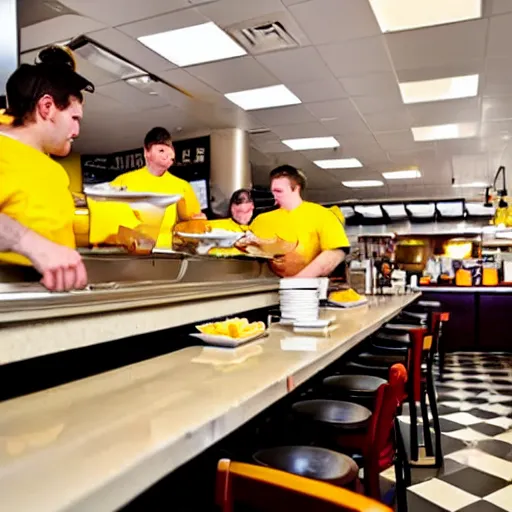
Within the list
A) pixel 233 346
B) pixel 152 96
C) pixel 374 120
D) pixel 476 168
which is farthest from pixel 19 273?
pixel 476 168

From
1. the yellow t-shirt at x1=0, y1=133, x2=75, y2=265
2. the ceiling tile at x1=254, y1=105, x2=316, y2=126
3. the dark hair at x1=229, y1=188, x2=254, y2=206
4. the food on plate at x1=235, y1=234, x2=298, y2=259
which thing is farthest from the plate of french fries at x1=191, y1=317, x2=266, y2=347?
the ceiling tile at x1=254, y1=105, x2=316, y2=126

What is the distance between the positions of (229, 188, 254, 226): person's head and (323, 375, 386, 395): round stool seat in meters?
2.70

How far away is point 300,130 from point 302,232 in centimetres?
263

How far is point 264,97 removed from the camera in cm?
555

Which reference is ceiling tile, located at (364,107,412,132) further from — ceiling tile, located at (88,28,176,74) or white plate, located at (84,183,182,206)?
white plate, located at (84,183,182,206)

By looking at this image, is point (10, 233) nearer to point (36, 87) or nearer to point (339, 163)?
point (36, 87)

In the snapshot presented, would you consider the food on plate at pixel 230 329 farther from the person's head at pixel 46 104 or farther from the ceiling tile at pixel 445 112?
the ceiling tile at pixel 445 112

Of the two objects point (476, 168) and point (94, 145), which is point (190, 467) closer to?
point (94, 145)

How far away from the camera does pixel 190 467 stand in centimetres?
203

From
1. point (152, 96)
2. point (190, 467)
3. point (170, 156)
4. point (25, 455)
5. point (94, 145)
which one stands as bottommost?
point (190, 467)

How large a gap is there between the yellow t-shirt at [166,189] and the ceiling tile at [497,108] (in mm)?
3670

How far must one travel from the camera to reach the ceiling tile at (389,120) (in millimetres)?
6086

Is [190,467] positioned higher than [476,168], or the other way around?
[476,168]

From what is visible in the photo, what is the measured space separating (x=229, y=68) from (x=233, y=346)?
327cm
